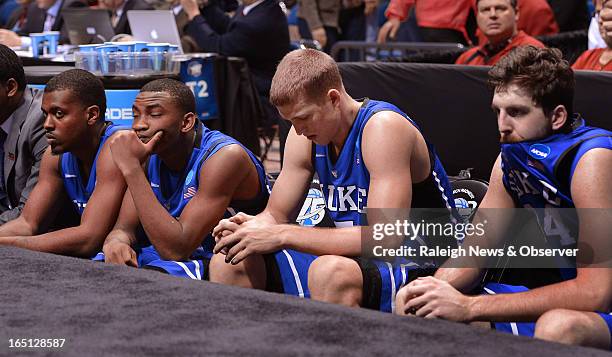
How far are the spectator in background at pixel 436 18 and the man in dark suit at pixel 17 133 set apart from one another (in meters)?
4.38

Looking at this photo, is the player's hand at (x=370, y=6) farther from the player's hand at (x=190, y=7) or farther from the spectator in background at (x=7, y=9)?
the spectator in background at (x=7, y=9)

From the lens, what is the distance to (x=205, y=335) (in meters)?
2.13

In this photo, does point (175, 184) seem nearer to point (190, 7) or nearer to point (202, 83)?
point (202, 83)

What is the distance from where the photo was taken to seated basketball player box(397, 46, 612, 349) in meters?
2.68

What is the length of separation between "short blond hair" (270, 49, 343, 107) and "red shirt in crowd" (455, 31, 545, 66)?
264 centimetres

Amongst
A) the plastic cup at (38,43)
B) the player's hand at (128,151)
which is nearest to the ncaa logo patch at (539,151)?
the player's hand at (128,151)

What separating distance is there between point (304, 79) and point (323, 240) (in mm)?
527

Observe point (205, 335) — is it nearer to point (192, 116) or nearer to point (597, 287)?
point (597, 287)

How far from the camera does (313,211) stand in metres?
4.14

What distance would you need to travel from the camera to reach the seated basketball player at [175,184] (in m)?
3.65

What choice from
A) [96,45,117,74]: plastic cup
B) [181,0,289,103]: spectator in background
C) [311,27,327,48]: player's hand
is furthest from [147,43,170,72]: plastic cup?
[311,27,327,48]: player's hand

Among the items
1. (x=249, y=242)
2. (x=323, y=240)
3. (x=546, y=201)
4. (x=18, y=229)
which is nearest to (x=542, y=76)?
(x=546, y=201)

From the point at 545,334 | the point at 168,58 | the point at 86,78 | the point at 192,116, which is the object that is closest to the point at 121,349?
the point at 545,334

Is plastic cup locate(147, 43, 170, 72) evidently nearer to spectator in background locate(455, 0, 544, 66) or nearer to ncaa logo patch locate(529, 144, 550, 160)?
spectator in background locate(455, 0, 544, 66)
